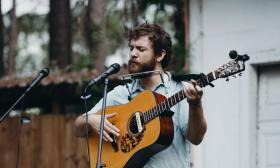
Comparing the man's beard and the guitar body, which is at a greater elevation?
the man's beard

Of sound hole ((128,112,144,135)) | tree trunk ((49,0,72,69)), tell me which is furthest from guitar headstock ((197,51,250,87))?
tree trunk ((49,0,72,69))

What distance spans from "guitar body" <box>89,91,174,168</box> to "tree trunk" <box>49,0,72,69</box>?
968 cm

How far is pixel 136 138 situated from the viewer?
5.19m

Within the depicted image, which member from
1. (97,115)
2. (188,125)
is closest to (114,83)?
(97,115)

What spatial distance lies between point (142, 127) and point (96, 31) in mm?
8436

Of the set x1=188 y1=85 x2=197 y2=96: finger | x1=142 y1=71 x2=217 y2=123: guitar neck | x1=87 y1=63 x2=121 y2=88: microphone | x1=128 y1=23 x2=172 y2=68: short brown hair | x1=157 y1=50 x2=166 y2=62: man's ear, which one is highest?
x1=128 y1=23 x2=172 y2=68: short brown hair

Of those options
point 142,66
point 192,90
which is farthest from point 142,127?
point 192,90

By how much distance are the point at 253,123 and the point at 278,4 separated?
1.35 meters

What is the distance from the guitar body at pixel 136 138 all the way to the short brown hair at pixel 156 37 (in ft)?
1.07

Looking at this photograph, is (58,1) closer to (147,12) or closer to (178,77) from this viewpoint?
(147,12)

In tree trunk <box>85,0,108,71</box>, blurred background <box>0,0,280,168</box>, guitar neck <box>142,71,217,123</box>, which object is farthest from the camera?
tree trunk <box>85,0,108,71</box>

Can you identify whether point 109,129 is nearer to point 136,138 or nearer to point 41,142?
point 136,138

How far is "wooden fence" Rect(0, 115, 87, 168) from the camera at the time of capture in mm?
10328

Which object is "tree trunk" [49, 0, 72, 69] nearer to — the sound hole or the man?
the man
